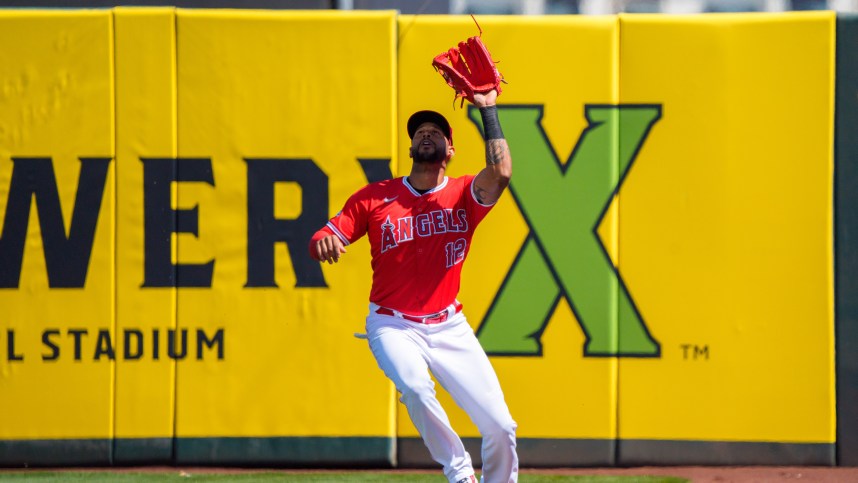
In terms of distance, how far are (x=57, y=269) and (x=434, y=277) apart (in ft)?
8.21

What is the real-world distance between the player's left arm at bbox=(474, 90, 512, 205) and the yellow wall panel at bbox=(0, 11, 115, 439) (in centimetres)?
249

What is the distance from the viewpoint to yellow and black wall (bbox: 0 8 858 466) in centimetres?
657

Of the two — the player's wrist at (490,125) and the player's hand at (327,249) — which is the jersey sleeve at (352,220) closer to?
the player's hand at (327,249)

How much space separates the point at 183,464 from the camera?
6.74 m

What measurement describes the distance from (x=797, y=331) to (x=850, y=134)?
1.13 m

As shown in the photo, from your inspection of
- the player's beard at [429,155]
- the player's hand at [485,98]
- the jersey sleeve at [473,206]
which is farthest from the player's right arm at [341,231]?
the player's hand at [485,98]

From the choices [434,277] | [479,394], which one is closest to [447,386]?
[479,394]

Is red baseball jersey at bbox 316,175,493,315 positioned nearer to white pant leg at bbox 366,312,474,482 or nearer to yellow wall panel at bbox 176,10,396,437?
white pant leg at bbox 366,312,474,482

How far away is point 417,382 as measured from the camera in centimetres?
499

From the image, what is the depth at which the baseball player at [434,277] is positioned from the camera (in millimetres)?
5113

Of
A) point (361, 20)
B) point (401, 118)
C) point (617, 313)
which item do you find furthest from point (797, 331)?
point (361, 20)

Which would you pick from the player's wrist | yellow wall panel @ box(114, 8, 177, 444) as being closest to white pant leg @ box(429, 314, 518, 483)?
the player's wrist

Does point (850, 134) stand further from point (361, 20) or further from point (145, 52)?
point (145, 52)

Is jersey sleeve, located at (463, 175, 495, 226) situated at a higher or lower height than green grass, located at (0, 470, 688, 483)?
higher
